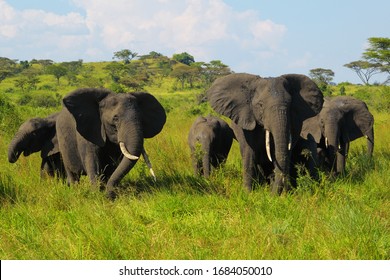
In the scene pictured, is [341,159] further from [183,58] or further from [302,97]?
[183,58]

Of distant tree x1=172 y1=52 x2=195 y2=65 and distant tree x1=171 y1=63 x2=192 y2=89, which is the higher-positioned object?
distant tree x1=172 y1=52 x2=195 y2=65

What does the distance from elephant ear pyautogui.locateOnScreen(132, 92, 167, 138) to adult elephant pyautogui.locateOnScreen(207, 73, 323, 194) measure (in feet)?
2.40

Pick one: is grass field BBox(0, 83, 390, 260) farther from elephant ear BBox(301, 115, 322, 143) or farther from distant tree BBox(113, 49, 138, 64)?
distant tree BBox(113, 49, 138, 64)

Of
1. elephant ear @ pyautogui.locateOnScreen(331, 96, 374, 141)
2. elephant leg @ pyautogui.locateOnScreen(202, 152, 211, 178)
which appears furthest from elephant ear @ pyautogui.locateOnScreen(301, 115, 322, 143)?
elephant leg @ pyautogui.locateOnScreen(202, 152, 211, 178)

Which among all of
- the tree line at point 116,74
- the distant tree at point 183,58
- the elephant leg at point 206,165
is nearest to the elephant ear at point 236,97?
the elephant leg at point 206,165

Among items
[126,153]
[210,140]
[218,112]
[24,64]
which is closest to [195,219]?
[126,153]

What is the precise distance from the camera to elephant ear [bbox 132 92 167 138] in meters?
7.10

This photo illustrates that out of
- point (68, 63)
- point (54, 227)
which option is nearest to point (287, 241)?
point (54, 227)

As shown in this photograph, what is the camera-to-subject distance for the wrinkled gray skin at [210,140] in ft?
27.8

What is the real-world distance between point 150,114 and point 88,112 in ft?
2.70

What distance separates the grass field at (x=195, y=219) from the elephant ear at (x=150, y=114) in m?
0.65

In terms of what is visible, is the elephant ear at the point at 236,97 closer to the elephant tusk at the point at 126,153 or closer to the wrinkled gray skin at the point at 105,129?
the wrinkled gray skin at the point at 105,129

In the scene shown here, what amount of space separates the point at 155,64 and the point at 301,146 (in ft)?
262

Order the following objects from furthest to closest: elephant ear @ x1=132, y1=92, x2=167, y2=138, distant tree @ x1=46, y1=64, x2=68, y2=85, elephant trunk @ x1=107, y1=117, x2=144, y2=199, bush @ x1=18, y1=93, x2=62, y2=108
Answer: distant tree @ x1=46, y1=64, x2=68, y2=85
bush @ x1=18, y1=93, x2=62, y2=108
elephant ear @ x1=132, y1=92, x2=167, y2=138
elephant trunk @ x1=107, y1=117, x2=144, y2=199
